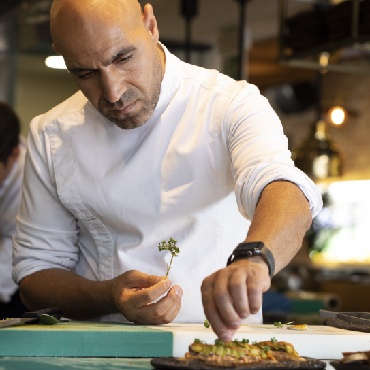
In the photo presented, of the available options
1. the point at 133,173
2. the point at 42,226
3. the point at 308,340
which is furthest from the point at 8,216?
the point at 308,340

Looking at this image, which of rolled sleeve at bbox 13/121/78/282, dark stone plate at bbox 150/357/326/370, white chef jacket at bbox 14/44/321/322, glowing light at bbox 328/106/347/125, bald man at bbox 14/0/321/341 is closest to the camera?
dark stone plate at bbox 150/357/326/370

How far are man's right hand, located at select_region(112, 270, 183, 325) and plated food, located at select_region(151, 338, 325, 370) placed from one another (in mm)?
422

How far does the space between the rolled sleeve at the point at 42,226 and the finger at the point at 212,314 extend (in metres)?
1.01

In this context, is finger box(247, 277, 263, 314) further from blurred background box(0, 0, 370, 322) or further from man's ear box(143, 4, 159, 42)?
blurred background box(0, 0, 370, 322)

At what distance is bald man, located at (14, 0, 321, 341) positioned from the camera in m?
2.20

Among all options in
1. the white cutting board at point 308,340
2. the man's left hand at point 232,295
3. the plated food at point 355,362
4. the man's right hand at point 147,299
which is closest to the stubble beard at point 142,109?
the man's right hand at point 147,299

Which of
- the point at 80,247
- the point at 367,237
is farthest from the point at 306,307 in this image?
the point at 80,247

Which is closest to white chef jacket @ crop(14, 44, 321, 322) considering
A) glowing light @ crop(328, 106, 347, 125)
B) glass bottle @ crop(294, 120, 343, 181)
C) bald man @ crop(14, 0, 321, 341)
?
bald man @ crop(14, 0, 321, 341)

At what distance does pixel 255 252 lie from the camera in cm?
167

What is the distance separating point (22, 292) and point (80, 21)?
769 millimetres

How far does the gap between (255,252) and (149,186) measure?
0.81 meters

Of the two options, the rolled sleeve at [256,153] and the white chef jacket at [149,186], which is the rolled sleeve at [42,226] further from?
the rolled sleeve at [256,153]

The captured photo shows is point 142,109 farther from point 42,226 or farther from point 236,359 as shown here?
point 236,359

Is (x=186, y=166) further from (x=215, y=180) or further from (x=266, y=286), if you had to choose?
(x=266, y=286)
